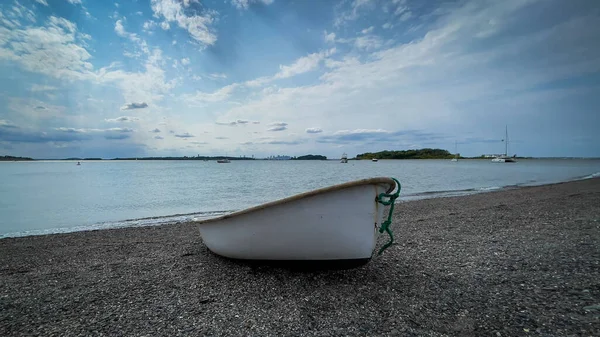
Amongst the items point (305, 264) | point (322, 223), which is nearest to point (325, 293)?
point (305, 264)

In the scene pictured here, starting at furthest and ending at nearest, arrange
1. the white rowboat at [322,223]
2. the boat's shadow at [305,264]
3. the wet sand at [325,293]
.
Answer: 1. the boat's shadow at [305,264]
2. the white rowboat at [322,223]
3. the wet sand at [325,293]

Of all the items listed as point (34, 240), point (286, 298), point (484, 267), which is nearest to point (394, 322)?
point (286, 298)

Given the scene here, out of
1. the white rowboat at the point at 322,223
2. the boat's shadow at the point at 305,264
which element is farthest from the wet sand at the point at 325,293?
the white rowboat at the point at 322,223

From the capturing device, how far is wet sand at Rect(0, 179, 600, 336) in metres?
3.19

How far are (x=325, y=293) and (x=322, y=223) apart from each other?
980 mm

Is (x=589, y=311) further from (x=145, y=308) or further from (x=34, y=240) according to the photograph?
(x=34, y=240)

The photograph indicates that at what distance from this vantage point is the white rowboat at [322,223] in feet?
12.3

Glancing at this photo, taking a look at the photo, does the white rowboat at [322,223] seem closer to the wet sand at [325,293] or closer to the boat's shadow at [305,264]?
the boat's shadow at [305,264]

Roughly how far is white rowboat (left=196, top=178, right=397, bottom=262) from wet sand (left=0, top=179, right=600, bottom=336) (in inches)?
21.1

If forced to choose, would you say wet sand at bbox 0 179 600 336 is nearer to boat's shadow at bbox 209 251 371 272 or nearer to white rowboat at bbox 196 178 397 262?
boat's shadow at bbox 209 251 371 272

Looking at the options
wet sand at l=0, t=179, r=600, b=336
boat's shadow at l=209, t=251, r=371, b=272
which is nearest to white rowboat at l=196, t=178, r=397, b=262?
boat's shadow at l=209, t=251, r=371, b=272

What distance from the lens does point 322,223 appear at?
3.84 metres

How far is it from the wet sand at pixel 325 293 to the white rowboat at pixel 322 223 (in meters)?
0.54

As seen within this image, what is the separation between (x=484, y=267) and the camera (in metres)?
4.80
